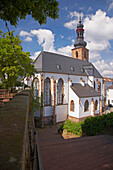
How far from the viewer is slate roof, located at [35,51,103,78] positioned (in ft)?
68.8

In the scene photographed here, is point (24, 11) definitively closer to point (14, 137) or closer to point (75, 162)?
point (14, 137)

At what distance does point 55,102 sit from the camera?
21031 mm

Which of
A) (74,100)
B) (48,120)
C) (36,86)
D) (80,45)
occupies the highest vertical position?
(80,45)

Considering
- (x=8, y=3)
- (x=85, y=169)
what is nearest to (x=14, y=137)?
(x=85, y=169)

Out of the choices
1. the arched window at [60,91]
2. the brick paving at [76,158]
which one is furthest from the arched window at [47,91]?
the brick paving at [76,158]

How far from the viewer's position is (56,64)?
23438mm

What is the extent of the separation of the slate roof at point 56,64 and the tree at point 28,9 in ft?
51.6

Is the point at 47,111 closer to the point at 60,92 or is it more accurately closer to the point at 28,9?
the point at 60,92

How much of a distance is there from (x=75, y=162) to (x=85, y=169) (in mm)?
413

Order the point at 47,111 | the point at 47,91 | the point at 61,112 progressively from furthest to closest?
the point at 61,112
the point at 47,91
the point at 47,111

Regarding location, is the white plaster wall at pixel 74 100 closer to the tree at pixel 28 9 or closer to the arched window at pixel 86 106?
the arched window at pixel 86 106

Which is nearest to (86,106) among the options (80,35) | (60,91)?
(60,91)

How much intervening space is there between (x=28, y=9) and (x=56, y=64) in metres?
19.6

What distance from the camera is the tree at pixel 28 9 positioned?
3.61 metres
